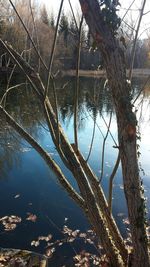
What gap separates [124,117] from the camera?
2342mm

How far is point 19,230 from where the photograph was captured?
226 inches

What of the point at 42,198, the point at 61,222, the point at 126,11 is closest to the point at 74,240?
the point at 61,222

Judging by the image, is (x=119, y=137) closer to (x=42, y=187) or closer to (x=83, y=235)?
(x=83, y=235)

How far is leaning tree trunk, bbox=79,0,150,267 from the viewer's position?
2.23 m

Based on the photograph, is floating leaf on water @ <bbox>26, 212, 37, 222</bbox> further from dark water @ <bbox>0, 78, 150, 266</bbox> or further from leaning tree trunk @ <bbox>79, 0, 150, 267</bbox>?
leaning tree trunk @ <bbox>79, 0, 150, 267</bbox>

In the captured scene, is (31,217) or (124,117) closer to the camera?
(124,117)

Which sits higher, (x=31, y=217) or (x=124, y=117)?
(x=124, y=117)

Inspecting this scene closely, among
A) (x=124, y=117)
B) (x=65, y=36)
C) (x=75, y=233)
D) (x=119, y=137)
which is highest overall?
(x=65, y=36)

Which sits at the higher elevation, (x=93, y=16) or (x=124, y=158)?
(x=93, y=16)

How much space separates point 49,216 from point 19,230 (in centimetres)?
77

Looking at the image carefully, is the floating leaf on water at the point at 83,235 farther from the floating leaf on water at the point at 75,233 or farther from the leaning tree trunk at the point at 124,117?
the leaning tree trunk at the point at 124,117

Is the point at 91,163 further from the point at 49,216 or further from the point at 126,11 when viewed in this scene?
the point at 126,11

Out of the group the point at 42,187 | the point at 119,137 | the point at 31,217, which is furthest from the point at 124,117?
the point at 42,187

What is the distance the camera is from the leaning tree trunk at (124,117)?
2.23 m
